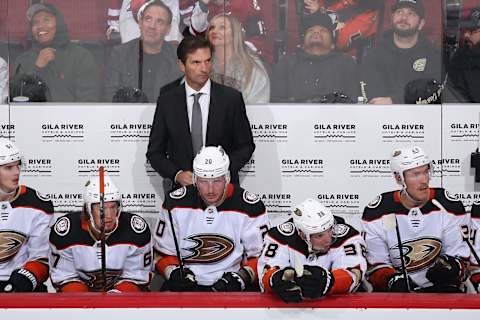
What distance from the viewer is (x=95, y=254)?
5.55 m

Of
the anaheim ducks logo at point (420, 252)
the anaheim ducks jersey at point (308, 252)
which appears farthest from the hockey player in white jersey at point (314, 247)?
the anaheim ducks logo at point (420, 252)

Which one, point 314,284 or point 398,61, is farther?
point 398,61

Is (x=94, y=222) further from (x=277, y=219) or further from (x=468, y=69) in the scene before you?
(x=468, y=69)

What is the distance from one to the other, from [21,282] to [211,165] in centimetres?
116

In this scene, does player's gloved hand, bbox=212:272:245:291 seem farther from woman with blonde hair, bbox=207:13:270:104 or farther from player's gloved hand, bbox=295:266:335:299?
woman with blonde hair, bbox=207:13:270:104

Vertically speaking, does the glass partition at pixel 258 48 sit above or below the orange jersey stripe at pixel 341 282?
above

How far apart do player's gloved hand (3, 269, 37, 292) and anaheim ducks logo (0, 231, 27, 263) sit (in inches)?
9.4

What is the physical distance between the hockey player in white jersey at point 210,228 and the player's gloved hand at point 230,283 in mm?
200

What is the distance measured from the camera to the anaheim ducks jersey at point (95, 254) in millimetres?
5504

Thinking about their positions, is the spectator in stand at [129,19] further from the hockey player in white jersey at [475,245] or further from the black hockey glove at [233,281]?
the hockey player in white jersey at [475,245]

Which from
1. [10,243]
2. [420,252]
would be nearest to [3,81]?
[10,243]

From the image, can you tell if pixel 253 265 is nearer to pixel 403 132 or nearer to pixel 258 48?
pixel 403 132

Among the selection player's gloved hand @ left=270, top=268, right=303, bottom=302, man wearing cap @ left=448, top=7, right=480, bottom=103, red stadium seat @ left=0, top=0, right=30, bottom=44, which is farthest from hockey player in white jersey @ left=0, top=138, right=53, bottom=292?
man wearing cap @ left=448, top=7, right=480, bottom=103
